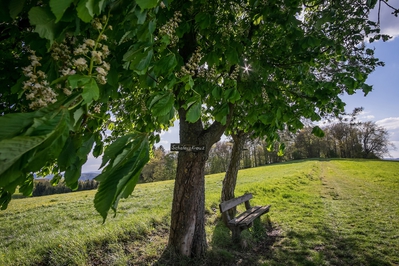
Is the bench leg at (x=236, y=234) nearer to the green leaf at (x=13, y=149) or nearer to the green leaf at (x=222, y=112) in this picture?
the green leaf at (x=222, y=112)

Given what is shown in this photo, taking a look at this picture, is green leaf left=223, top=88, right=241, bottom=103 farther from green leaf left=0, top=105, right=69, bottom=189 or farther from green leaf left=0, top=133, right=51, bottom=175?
green leaf left=0, top=133, right=51, bottom=175

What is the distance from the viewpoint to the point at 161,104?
1415mm

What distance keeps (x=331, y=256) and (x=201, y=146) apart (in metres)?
4.83

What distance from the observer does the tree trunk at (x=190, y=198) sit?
15.9 feet

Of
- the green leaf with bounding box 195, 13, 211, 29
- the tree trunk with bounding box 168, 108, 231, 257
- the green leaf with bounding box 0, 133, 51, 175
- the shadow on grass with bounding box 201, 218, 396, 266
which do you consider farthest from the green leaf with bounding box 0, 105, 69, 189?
the shadow on grass with bounding box 201, 218, 396, 266

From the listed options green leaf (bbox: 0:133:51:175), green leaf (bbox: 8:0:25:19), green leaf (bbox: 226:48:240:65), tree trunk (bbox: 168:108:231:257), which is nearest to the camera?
green leaf (bbox: 0:133:51:175)

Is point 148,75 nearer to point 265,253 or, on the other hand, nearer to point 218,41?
point 218,41

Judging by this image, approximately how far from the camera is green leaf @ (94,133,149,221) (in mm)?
683

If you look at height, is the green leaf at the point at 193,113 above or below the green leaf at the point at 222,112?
below

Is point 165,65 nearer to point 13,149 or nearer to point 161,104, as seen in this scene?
point 161,104

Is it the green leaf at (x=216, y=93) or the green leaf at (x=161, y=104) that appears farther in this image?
the green leaf at (x=216, y=93)

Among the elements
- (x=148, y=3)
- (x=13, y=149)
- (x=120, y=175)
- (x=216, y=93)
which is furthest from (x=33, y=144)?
(x=216, y=93)

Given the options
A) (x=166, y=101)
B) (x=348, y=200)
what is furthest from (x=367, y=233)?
(x=166, y=101)

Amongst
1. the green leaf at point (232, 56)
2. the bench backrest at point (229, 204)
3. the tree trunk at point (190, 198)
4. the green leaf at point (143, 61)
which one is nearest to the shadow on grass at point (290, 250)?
the tree trunk at point (190, 198)
